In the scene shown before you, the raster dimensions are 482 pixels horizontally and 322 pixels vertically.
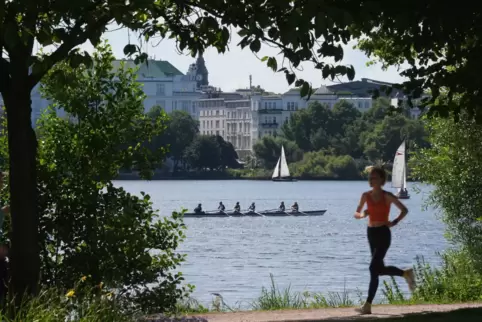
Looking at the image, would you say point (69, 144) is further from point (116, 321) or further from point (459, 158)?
point (459, 158)

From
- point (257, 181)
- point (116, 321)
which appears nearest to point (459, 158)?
point (116, 321)

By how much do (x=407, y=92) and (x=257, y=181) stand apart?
14667 cm

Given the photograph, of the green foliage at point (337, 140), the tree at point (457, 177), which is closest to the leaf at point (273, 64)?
the tree at point (457, 177)

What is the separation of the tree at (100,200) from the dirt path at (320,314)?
77 cm

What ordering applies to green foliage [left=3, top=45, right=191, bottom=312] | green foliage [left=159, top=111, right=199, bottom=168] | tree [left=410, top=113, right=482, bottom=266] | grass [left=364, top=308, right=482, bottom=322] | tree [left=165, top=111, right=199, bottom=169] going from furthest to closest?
1. tree [left=165, top=111, right=199, bottom=169]
2. green foliage [left=159, top=111, right=199, bottom=168]
3. tree [left=410, top=113, right=482, bottom=266]
4. green foliage [left=3, top=45, right=191, bottom=312]
5. grass [left=364, top=308, right=482, bottom=322]

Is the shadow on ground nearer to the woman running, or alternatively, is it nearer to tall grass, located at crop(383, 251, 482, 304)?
the woman running

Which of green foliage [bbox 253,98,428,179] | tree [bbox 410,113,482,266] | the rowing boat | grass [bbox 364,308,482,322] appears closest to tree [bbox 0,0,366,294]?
grass [bbox 364,308,482,322]

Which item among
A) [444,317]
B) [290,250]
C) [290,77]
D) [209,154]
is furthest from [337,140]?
[444,317]

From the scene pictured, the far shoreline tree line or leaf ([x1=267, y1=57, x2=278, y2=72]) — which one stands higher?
the far shoreline tree line

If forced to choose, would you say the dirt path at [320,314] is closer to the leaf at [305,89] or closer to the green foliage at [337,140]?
the leaf at [305,89]

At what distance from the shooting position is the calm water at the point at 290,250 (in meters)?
30.7

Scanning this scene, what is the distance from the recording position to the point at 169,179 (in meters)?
164

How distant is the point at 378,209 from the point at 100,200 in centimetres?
275

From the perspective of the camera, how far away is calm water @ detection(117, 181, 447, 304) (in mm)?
30734
